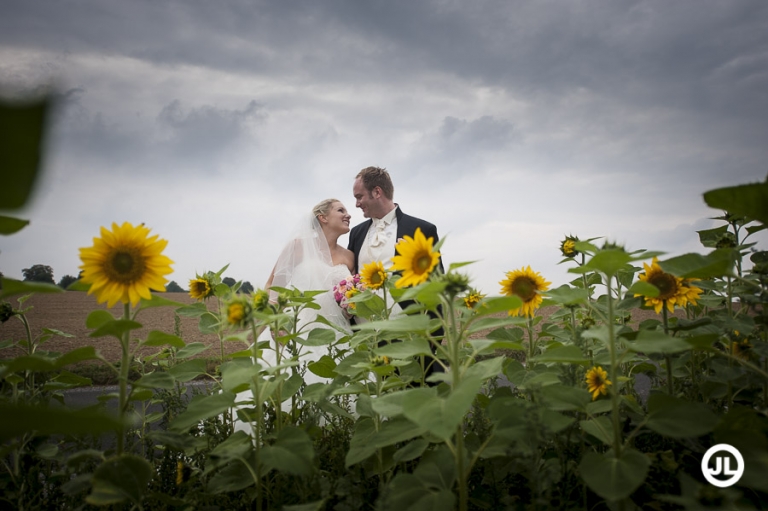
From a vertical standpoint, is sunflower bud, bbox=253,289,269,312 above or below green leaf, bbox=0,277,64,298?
below

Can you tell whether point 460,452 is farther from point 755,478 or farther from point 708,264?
point 708,264

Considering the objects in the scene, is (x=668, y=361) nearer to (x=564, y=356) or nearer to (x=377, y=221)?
(x=564, y=356)

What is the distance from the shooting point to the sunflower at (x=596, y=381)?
181cm

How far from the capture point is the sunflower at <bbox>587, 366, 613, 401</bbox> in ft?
A: 5.93

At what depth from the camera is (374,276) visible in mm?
2230

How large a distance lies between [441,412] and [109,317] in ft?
2.97

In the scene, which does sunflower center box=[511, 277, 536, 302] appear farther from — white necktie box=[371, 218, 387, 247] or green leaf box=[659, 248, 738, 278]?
white necktie box=[371, 218, 387, 247]

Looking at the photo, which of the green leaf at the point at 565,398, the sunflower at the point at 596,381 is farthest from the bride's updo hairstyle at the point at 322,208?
the green leaf at the point at 565,398

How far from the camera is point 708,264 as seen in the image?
121cm

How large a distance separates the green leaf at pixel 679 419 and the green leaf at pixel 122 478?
1248 millimetres

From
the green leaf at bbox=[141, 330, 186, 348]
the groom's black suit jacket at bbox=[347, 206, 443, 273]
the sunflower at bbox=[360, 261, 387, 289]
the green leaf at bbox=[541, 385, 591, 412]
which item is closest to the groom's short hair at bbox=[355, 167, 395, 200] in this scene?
the groom's black suit jacket at bbox=[347, 206, 443, 273]

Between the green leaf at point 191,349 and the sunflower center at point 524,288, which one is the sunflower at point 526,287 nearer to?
the sunflower center at point 524,288

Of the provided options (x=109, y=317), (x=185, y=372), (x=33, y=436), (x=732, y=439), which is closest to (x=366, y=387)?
(x=185, y=372)

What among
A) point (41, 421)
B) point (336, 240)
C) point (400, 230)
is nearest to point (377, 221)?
point (400, 230)
